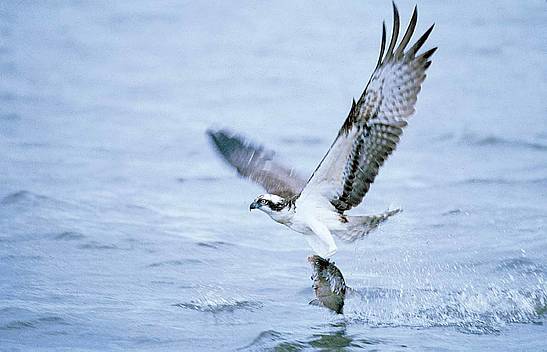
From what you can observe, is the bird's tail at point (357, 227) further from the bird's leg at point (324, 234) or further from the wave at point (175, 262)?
the wave at point (175, 262)

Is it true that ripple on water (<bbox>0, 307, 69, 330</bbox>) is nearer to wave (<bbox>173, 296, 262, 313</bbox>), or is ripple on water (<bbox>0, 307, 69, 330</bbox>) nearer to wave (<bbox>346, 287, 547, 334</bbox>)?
wave (<bbox>173, 296, 262, 313</bbox>)

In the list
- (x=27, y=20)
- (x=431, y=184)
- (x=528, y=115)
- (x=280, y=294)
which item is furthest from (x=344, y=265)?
(x=27, y=20)

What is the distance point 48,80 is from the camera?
15453 mm

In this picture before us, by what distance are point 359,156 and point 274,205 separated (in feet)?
2.25

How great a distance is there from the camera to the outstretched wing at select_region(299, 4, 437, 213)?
20.6ft

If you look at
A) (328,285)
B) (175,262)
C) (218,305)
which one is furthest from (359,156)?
(175,262)

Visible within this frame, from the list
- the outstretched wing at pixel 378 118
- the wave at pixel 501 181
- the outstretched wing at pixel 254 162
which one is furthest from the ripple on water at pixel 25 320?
the wave at pixel 501 181

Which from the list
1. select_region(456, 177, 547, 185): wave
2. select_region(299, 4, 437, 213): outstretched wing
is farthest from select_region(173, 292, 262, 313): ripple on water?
select_region(456, 177, 547, 185): wave

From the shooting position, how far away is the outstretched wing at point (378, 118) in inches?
247

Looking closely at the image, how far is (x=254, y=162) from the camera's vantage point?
26.2 feet

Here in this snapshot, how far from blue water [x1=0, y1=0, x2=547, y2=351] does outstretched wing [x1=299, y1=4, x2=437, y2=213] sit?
94 centimetres

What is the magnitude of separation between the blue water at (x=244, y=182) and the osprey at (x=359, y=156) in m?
0.58

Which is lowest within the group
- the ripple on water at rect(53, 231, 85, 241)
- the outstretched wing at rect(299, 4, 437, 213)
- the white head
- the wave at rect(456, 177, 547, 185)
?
the ripple on water at rect(53, 231, 85, 241)

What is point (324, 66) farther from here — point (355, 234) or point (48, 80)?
point (355, 234)
